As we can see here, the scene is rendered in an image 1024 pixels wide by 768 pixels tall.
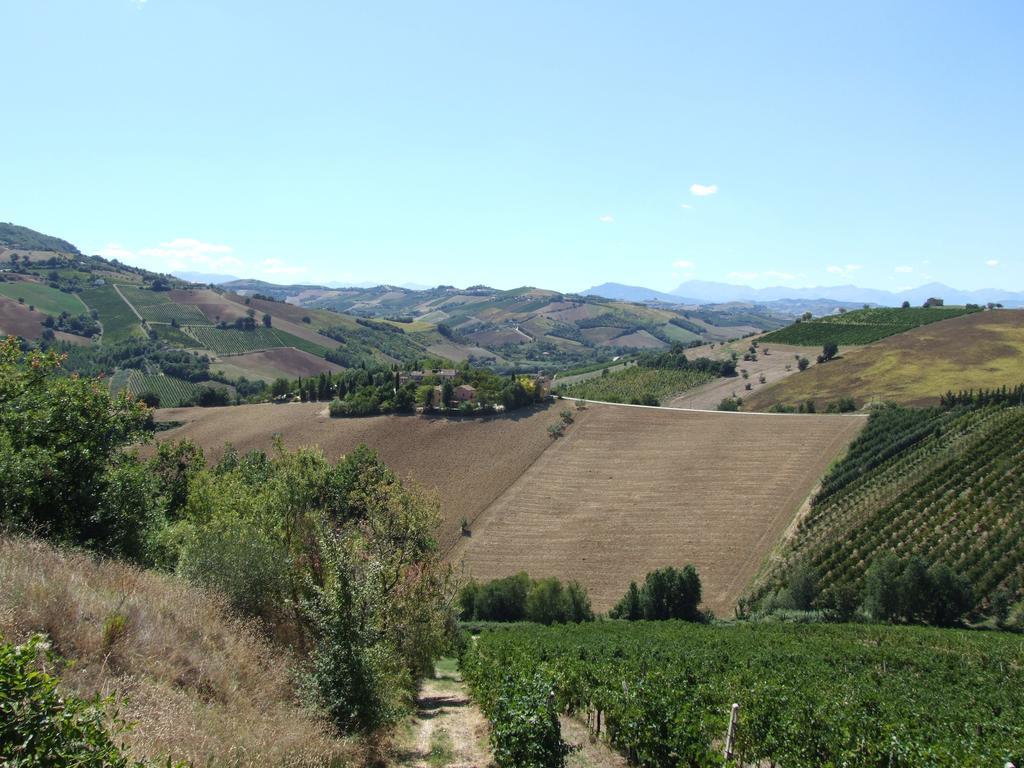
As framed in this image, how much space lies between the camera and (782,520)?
180 ft

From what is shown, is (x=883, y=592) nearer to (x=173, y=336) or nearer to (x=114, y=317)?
(x=173, y=336)

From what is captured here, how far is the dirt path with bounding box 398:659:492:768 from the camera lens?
14.6m

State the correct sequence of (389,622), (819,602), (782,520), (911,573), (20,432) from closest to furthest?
(20,432) < (389,622) < (911,573) < (819,602) < (782,520)

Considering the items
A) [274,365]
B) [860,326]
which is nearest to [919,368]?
[860,326]

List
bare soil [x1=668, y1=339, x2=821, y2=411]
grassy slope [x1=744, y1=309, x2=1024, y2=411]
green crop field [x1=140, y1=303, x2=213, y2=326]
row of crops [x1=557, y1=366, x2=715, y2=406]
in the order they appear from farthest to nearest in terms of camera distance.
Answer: green crop field [x1=140, y1=303, x2=213, y2=326] < row of crops [x1=557, y1=366, x2=715, y2=406] < bare soil [x1=668, y1=339, x2=821, y2=411] < grassy slope [x1=744, y1=309, x2=1024, y2=411]

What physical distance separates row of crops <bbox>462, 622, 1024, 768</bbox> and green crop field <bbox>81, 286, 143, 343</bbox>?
168490mm

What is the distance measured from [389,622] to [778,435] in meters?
61.4

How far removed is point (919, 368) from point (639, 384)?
1775 inches

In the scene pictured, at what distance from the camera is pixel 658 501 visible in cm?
6116

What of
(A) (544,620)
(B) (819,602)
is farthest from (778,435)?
(A) (544,620)

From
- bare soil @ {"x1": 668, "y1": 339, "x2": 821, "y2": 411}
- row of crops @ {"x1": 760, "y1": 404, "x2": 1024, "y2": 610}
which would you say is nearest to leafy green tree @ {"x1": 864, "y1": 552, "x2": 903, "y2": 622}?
row of crops @ {"x1": 760, "y1": 404, "x2": 1024, "y2": 610}

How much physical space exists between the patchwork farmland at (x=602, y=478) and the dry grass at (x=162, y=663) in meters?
38.6

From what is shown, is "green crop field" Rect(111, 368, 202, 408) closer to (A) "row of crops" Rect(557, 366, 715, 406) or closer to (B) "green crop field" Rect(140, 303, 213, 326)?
(B) "green crop field" Rect(140, 303, 213, 326)

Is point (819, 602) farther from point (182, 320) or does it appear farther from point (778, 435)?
point (182, 320)
